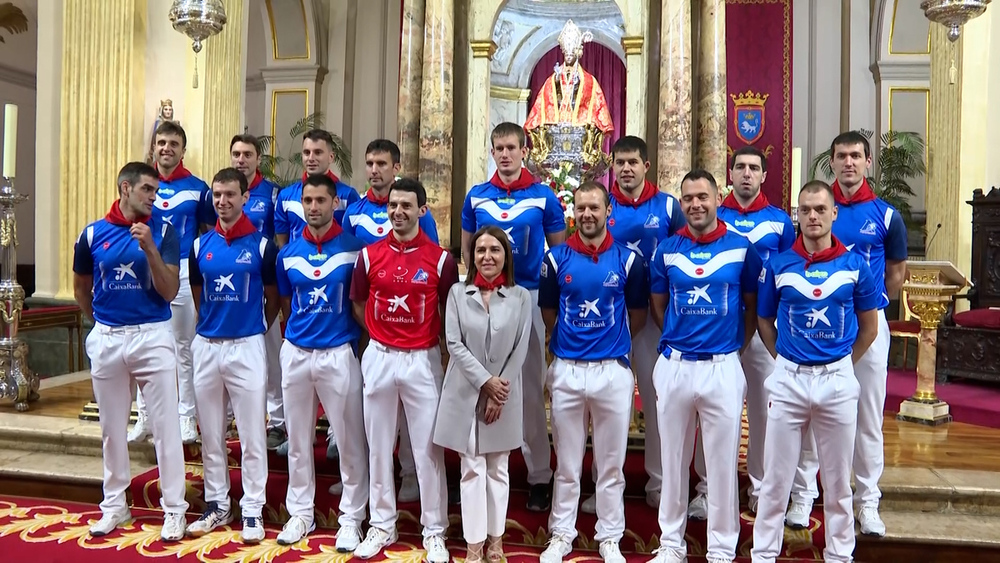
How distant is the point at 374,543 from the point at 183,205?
2357 millimetres

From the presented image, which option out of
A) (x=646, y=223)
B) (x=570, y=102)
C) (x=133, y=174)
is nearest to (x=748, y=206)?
(x=646, y=223)

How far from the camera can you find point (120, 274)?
4016 millimetres

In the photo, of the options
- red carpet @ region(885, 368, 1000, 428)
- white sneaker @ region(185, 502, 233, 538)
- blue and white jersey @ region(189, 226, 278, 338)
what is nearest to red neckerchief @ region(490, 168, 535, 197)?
blue and white jersey @ region(189, 226, 278, 338)

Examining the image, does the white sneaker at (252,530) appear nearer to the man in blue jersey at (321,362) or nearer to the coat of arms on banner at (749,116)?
the man in blue jersey at (321,362)

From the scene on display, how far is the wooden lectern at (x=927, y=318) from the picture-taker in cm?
608

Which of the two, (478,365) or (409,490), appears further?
(409,490)

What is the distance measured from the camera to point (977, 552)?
13.2ft

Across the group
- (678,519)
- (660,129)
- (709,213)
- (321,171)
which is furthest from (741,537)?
(660,129)

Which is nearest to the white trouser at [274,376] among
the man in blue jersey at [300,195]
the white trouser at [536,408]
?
the man in blue jersey at [300,195]

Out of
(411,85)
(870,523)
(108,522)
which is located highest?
(411,85)

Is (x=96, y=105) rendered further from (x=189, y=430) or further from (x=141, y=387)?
(x=141, y=387)

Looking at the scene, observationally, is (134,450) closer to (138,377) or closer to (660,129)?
(138,377)

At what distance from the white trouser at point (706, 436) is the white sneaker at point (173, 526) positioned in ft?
8.01

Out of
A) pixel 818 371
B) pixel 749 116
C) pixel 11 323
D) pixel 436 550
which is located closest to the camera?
pixel 818 371
